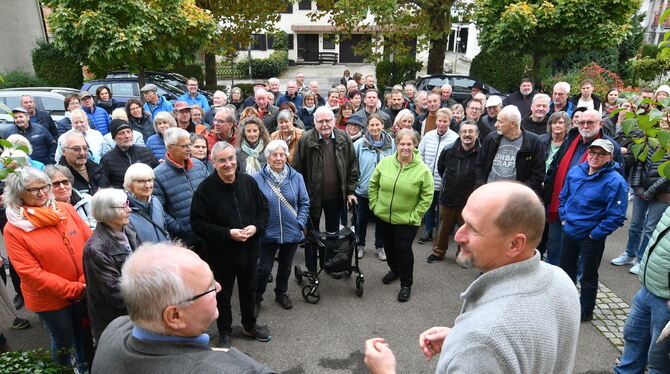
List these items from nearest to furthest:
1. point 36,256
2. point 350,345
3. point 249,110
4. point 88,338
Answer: point 36,256 < point 88,338 < point 350,345 < point 249,110

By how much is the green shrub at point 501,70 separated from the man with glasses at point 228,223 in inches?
689

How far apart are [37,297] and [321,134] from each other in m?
3.42

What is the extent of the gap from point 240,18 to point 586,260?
49.0ft

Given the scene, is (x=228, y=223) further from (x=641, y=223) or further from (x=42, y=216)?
(x=641, y=223)

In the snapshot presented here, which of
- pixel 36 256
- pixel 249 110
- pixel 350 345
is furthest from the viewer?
pixel 249 110

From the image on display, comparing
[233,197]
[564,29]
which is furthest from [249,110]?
[564,29]

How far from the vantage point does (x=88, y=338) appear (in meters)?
3.72

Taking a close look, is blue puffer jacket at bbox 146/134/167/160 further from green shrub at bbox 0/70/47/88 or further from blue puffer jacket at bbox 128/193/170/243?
green shrub at bbox 0/70/47/88

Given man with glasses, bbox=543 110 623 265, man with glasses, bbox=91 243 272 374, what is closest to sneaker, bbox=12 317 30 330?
man with glasses, bbox=91 243 272 374

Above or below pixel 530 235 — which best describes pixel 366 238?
below

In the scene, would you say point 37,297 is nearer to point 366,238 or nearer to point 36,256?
point 36,256

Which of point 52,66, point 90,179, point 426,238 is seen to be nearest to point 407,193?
point 426,238

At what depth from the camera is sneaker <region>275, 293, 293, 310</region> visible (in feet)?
16.3

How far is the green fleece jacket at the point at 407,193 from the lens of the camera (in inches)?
194
